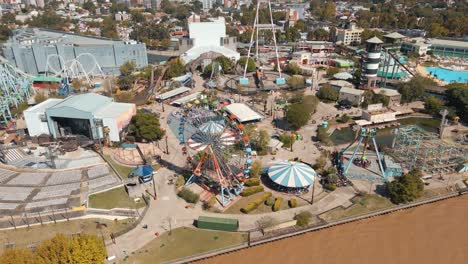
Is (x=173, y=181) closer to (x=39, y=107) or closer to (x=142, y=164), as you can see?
(x=142, y=164)

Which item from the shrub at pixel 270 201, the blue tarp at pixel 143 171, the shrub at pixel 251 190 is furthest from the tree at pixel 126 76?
the shrub at pixel 270 201

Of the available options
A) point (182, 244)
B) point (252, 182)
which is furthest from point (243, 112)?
point (182, 244)

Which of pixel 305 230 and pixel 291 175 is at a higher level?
pixel 291 175

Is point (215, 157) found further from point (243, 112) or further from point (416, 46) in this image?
point (416, 46)

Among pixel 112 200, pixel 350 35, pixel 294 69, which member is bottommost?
pixel 112 200

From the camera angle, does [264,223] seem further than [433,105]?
No

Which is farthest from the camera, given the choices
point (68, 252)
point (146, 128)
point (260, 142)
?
point (146, 128)

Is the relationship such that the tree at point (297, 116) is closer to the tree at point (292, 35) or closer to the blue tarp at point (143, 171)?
the blue tarp at point (143, 171)
